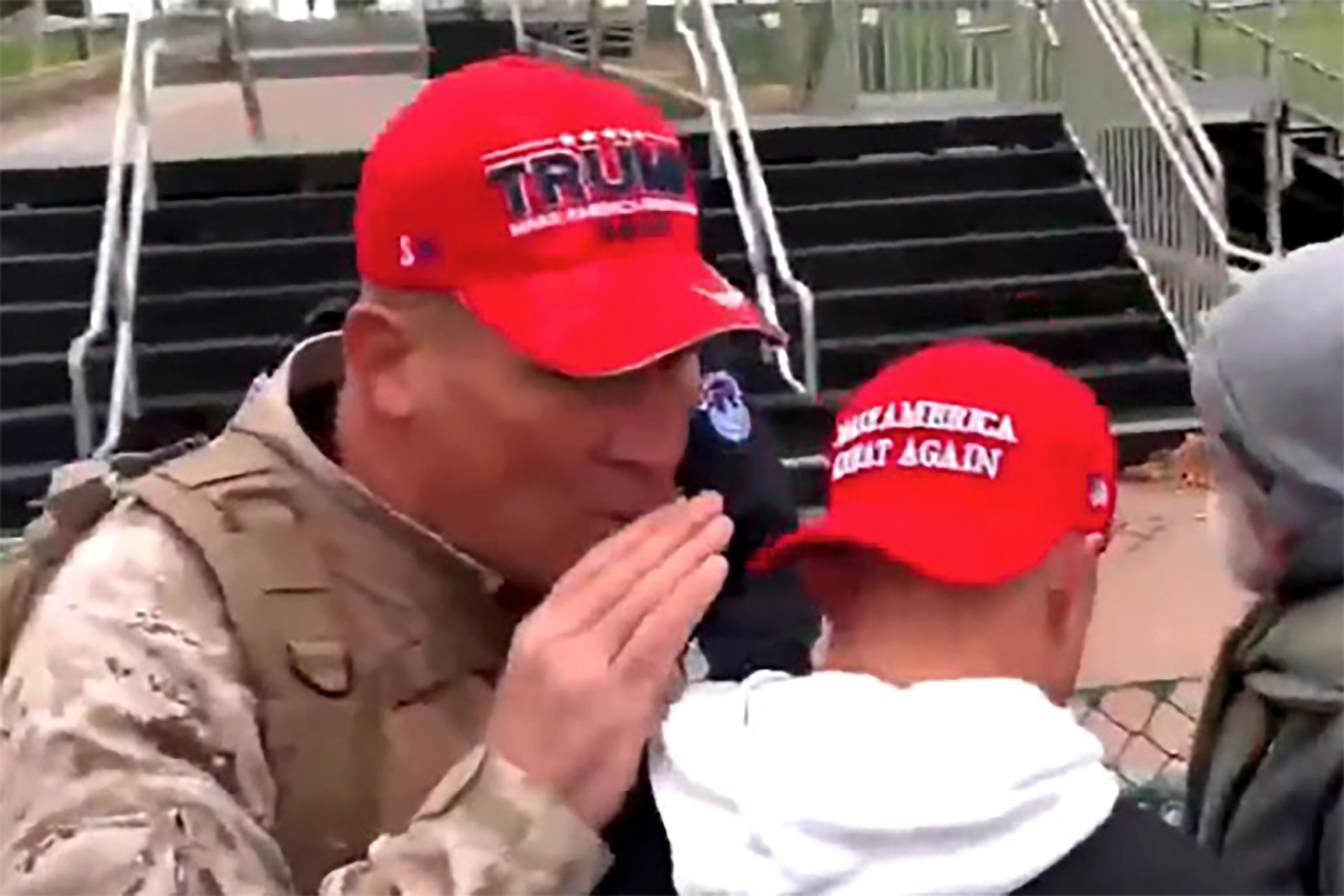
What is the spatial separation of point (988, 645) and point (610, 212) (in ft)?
1.42

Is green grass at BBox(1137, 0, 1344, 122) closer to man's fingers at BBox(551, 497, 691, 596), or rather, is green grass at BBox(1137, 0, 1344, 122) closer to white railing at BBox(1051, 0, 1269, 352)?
white railing at BBox(1051, 0, 1269, 352)

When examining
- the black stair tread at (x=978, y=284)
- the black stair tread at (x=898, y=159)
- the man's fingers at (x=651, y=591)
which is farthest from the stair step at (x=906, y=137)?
the man's fingers at (x=651, y=591)

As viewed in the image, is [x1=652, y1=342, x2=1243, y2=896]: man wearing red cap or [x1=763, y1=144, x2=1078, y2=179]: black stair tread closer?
[x1=652, y1=342, x2=1243, y2=896]: man wearing red cap

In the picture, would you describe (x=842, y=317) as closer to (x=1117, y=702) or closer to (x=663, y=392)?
(x=1117, y=702)

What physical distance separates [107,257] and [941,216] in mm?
3980

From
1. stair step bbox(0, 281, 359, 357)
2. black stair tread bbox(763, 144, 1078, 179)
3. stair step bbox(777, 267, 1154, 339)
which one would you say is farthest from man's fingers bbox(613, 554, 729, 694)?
black stair tread bbox(763, 144, 1078, 179)

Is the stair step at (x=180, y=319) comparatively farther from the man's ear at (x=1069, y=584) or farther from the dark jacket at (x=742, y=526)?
the man's ear at (x=1069, y=584)

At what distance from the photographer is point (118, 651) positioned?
1.41 metres

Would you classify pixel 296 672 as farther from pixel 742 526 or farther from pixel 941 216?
pixel 941 216

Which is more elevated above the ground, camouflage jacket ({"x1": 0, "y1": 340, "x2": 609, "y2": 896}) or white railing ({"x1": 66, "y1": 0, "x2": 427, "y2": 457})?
camouflage jacket ({"x1": 0, "y1": 340, "x2": 609, "y2": 896})

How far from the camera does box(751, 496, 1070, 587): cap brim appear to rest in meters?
1.53

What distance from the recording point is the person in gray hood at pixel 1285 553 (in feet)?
6.33

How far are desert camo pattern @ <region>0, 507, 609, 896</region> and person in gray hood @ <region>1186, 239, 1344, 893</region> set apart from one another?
0.84 metres

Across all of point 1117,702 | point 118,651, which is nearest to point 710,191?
point 1117,702
